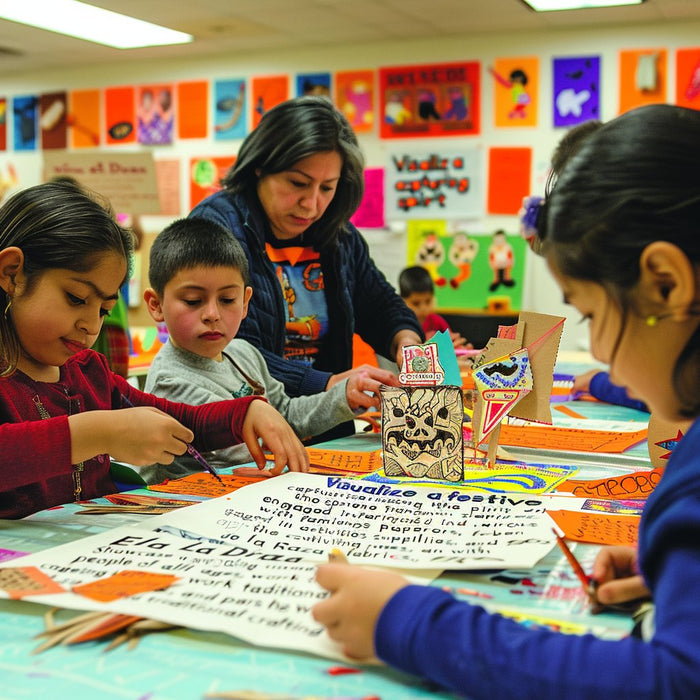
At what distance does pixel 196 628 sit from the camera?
1.85ft

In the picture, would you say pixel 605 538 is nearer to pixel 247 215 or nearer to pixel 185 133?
pixel 247 215

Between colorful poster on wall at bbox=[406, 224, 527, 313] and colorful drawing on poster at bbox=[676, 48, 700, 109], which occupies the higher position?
colorful drawing on poster at bbox=[676, 48, 700, 109]

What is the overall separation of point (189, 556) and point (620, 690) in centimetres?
39

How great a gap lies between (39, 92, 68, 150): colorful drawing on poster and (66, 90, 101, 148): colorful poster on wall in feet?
0.14

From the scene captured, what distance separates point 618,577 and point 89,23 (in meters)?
4.30

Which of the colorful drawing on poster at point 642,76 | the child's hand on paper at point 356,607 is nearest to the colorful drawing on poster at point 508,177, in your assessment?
the colorful drawing on poster at point 642,76

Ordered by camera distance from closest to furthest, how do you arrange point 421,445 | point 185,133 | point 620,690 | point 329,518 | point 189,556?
point 620,690 < point 189,556 < point 329,518 < point 421,445 < point 185,133

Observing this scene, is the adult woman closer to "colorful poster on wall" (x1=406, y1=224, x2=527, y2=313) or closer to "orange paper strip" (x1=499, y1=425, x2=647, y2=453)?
"orange paper strip" (x1=499, y1=425, x2=647, y2=453)

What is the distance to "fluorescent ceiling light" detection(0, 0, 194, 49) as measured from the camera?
3.95 meters

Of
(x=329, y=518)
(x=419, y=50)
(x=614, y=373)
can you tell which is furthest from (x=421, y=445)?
(x=419, y=50)

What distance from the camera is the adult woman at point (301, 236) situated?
159cm

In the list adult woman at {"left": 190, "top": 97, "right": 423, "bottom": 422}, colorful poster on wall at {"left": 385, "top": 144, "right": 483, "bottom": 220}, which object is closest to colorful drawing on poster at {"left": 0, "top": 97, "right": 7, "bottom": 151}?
colorful poster on wall at {"left": 385, "top": 144, "right": 483, "bottom": 220}

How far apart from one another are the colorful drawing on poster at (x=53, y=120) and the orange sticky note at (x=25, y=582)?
513 centimetres

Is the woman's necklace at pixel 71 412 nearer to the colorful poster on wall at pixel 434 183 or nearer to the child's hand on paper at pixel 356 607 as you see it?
the child's hand on paper at pixel 356 607
